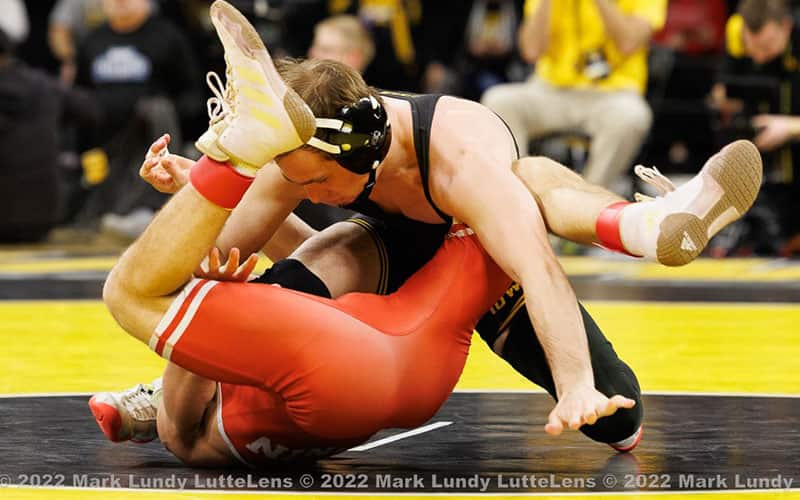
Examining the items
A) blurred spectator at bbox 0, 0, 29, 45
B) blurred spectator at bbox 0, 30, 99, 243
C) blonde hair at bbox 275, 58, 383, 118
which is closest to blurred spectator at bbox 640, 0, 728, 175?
blurred spectator at bbox 0, 30, 99, 243

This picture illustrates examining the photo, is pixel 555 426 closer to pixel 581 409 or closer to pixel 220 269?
pixel 581 409

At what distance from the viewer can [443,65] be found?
40.8 ft

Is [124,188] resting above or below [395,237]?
below

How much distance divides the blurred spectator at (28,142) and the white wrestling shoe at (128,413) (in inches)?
240

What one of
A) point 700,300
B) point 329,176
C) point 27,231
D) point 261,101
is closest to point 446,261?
point 329,176

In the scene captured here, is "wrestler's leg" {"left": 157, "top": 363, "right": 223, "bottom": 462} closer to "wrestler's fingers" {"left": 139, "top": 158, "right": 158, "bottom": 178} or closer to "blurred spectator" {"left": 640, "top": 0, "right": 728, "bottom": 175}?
"wrestler's fingers" {"left": 139, "top": 158, "right": 158, "bottom": 178}

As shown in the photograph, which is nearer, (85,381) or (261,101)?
(261,101)

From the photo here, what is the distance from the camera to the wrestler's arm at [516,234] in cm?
344

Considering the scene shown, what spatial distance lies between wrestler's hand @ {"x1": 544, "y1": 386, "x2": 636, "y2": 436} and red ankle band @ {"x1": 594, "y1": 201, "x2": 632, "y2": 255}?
406 mm

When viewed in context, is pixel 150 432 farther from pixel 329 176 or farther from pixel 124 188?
pixel 124 188

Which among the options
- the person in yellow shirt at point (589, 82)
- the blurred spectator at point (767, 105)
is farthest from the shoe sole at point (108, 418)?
the blurred spectator at point (767, 105)

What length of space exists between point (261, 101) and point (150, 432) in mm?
913

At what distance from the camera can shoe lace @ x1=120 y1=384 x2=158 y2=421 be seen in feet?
12.1

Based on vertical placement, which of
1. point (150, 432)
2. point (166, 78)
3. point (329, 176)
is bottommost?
point (166, 78)
